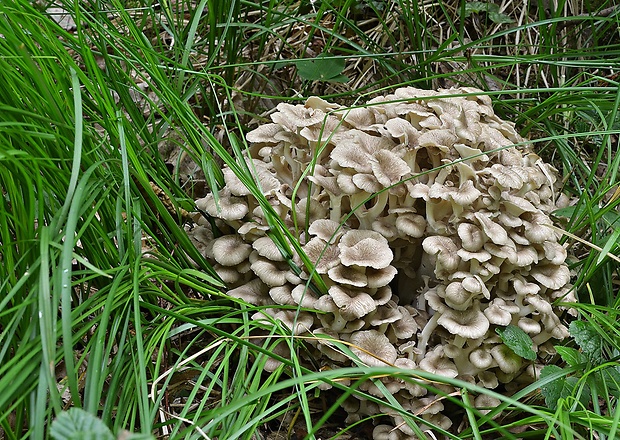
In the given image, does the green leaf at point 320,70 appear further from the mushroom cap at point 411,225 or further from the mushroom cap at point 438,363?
the mushroom cap at point 438,363

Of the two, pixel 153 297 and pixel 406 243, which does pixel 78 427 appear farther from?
pixel 406 243

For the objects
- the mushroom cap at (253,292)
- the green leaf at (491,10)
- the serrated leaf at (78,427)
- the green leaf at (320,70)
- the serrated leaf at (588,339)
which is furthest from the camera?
the green leaf at (491,10)

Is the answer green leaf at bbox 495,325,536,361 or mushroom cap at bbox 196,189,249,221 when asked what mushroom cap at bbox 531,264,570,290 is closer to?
green leaf at bbox 495,325,536,361

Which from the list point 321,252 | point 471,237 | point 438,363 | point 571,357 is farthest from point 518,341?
point 321,252

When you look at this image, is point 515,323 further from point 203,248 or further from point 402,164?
point 203,248

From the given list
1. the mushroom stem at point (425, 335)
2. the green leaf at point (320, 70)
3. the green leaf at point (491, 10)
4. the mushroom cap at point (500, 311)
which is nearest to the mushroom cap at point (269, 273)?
the mushroom stem at point (425, 335)

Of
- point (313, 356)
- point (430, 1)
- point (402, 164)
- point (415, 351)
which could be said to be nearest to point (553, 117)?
point (430, 1)

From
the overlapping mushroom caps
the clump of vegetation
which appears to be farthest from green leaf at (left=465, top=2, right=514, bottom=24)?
the overlapping mushroom caps
